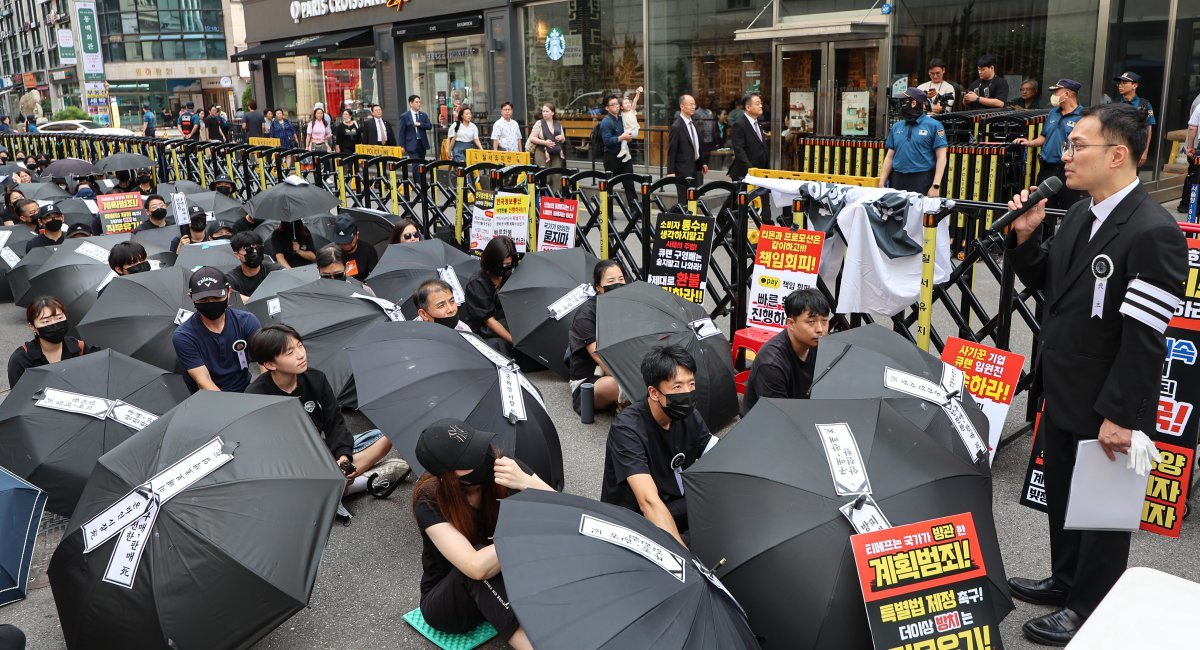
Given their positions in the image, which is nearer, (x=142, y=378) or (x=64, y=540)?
(x=64, y=540)

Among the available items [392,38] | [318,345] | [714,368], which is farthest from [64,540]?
[392,38]

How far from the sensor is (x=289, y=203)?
11.0 metres

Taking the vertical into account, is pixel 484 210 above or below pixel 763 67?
below

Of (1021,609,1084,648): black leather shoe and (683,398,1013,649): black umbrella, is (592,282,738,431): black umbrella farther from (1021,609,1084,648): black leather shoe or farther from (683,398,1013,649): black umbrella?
(1021,609,1084,648): black leather shoe

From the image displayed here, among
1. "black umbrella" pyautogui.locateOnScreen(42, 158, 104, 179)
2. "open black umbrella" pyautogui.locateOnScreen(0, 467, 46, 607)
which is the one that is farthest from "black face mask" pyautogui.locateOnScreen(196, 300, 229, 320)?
"black umbrella" pyautogui.locateOnScreen(42, 158, 104, 179)

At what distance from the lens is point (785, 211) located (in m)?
7.54

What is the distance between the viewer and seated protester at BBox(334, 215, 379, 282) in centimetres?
924

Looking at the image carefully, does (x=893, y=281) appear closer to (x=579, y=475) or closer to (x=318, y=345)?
(x=579, y=475)

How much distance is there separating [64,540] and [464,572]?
1.61 metres

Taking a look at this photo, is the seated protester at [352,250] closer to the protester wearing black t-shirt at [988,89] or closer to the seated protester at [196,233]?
the seated protester at [196,233]

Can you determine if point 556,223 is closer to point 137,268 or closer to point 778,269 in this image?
point 778,269

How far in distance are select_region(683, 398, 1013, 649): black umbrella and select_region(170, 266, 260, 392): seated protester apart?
12.4 feet

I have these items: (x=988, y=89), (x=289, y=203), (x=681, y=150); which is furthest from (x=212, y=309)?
(x=988, y=89)

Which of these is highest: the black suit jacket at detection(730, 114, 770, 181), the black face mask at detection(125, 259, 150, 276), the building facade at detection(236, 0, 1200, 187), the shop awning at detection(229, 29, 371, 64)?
the shop awning at detection(229, 29, 371, 64)
